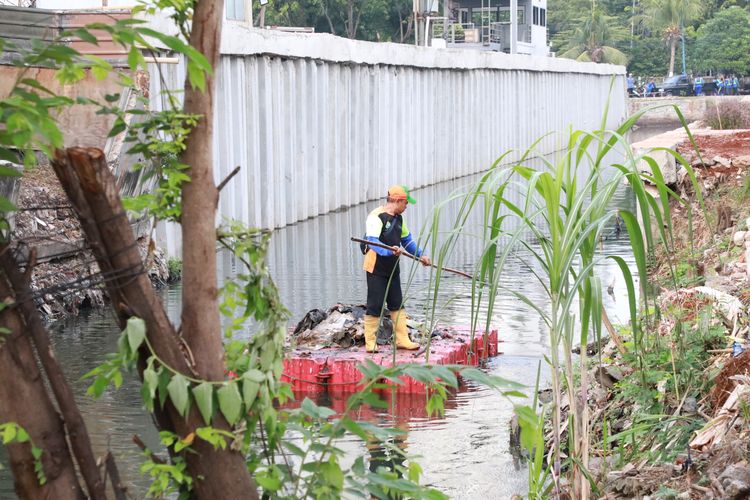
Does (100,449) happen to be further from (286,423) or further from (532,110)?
(532,110)

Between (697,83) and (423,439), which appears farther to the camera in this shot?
(697,83)

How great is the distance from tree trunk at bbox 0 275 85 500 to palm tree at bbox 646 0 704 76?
73772 mm

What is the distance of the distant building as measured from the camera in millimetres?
63250

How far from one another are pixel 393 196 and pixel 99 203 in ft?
21.7

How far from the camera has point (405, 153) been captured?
2847cm

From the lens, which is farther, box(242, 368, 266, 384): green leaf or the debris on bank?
the debris on bank

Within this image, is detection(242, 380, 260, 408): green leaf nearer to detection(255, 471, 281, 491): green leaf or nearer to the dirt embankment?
detection(255, 471, 281, 491): green leaf

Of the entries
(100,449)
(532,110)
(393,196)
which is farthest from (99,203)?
(532,110)

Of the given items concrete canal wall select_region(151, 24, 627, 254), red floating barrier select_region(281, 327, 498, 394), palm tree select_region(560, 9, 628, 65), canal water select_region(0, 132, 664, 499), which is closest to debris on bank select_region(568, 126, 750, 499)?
canal water select_region(0, 132, 664, 499)

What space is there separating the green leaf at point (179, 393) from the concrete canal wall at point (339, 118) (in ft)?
41.7

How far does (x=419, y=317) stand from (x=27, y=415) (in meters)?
9.42

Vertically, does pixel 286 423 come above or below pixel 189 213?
below

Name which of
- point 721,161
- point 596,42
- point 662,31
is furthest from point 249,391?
point 662,31

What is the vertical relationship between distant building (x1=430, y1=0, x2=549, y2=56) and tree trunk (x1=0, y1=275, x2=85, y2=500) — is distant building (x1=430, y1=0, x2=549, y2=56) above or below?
above
